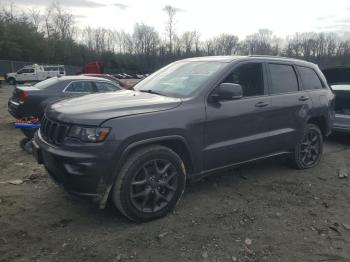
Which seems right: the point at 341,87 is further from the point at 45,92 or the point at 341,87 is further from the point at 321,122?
the point at 45,92

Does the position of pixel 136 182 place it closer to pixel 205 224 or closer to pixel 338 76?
pixel 205 224

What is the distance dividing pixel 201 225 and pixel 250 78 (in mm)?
2145

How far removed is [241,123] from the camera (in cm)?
456

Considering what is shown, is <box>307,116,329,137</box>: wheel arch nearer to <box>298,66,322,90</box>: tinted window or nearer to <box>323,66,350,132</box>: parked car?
<box>298,66,322,90</box>: tinted window

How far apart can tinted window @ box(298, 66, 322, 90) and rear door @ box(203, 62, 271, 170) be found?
1.07 metres

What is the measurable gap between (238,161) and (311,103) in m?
1.86

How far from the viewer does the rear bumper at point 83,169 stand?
3.42 metres

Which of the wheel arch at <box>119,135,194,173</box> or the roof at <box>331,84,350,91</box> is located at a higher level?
the roof at <box>331,84,350,91</box>

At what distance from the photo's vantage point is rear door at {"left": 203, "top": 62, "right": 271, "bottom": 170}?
14.1ft

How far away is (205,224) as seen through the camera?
390 centimetres

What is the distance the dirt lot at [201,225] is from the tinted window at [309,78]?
1505 mm

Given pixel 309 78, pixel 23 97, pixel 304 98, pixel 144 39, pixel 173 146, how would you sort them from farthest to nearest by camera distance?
pixel 144 39 < pixel 23 97 < pixel 309 78 < pixel 304 98 < pixel 173 146

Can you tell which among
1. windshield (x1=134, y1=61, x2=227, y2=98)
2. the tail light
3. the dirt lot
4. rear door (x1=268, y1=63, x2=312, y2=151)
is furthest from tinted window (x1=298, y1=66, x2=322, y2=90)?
the tail light

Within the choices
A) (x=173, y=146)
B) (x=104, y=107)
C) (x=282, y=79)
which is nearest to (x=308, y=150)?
(x=282, y=79)
